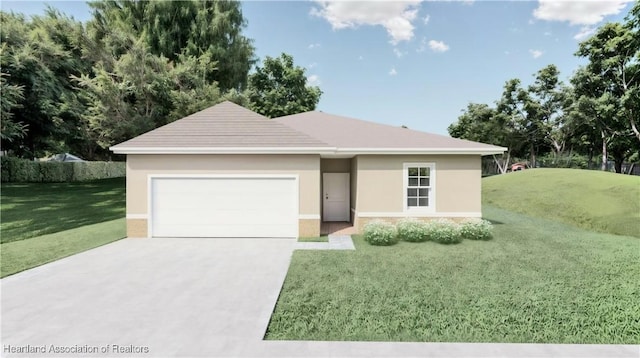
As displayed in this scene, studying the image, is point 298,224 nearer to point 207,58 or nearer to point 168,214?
point 168,214

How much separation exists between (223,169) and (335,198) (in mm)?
5498

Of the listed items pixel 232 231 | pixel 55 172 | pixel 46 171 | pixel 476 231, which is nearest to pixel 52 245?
pixel 232 231

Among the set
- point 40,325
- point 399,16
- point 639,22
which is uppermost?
point 639,22

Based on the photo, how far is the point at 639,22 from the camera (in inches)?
923

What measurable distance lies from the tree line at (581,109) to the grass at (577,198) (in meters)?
10.7

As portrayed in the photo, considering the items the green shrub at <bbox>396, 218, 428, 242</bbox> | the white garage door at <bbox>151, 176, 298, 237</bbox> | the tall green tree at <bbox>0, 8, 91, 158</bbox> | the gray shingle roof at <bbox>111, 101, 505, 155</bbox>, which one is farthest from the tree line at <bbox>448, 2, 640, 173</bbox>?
the tall green tree at <bbox>0, 8, 91, 158</bbox>

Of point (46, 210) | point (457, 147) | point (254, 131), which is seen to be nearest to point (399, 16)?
point (457, 147)

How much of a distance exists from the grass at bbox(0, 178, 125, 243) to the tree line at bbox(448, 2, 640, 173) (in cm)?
3699

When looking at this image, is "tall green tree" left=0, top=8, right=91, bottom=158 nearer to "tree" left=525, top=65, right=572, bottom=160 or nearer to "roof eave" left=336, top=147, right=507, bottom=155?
"roof eave" left=336, top=147, right=507, bottom=155

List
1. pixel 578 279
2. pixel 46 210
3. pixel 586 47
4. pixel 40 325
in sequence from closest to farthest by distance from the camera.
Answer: pixel 40 325
pixel 578 279
pixel 46 210
pixel 586 47

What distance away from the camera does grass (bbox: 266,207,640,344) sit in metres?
4.58

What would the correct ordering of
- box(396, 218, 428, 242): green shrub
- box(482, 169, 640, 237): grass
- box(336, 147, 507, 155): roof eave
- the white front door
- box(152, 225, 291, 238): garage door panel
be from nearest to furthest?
box(396, 218, 428, 242): green shrub → box(152, 225, 291, 238): garage door panel → box(336, 147, 507, 155): roof eave → box(482, 169, 640, 237): grass → the white front door

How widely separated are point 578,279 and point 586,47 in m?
32.0

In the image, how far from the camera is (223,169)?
37.0 feet
